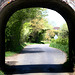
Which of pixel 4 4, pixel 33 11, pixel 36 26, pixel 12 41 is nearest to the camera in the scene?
pixel 4 4

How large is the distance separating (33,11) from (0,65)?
1670 cm

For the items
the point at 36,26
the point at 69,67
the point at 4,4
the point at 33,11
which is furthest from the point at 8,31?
the point at 36,26

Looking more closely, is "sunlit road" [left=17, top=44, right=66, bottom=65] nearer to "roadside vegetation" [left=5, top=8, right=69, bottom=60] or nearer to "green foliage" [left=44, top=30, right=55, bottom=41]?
"roadside vegetation" [left=5, top=8, right=69, bottom=60]

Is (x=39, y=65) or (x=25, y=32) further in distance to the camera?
(x=25, y=32)

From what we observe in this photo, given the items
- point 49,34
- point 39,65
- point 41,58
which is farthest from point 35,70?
point 49,34

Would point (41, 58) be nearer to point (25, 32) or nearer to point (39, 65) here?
point (39, 65)

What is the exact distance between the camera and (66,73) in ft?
36.5

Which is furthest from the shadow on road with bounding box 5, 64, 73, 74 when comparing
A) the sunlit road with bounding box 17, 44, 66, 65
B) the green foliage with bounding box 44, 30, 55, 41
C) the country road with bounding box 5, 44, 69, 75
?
the green foliage with bounding box 44, 30, 55, 41

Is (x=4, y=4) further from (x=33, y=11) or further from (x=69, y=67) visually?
(x=33, y=11)

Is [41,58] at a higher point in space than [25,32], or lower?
lower

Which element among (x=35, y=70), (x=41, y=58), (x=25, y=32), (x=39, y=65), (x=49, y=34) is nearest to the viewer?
(x=35, y=70)

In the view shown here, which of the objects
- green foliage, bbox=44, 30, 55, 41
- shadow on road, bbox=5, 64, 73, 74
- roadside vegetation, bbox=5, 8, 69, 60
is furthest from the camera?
green foliage, bbox=44, 30, 55, 41

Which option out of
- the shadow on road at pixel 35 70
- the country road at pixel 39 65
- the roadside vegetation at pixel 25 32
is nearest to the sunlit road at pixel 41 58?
the country road at pixel 39 65

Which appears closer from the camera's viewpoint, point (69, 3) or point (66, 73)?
point (69, 3)
